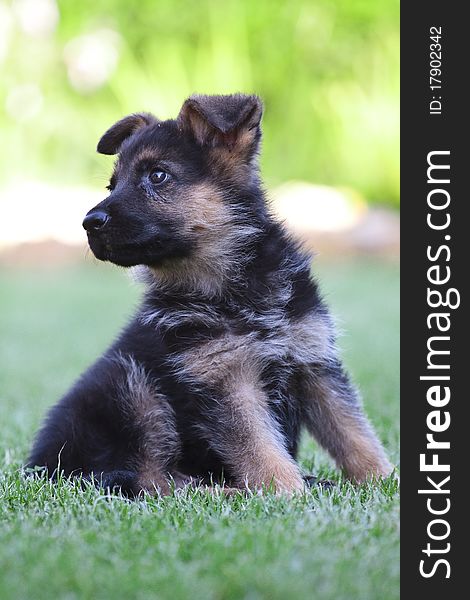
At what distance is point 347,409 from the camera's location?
3711 millimetres

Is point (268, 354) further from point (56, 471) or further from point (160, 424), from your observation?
point (56, 471)

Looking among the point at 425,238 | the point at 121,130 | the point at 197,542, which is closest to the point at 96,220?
the point at 121,130

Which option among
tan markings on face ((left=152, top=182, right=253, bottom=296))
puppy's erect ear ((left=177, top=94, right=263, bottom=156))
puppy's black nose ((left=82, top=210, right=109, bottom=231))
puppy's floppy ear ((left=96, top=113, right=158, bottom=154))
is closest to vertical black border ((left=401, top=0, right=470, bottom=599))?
puppy's erect ear ((left=177, top=94, right=263, bottom=156))

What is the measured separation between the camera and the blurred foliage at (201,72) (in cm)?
1630

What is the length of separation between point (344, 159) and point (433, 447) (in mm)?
13800

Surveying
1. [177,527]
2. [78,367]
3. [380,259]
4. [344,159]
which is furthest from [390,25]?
[177,527]

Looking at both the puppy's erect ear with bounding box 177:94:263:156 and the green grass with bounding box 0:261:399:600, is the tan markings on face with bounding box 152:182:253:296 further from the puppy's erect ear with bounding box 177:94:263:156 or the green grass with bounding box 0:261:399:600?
the green grass with bounding box 0:261:399:600

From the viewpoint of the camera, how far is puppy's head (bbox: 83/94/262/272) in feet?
11.7

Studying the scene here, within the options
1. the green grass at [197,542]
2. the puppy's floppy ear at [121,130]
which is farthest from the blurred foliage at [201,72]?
the green grass at [197,542]

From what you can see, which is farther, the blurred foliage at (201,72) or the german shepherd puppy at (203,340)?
the blurred foliage at (201,72)

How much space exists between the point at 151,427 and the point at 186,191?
897 mm

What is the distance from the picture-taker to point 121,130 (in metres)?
4.11

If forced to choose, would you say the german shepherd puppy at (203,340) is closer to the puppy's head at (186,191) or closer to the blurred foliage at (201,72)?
the puppy's head at (186,191)

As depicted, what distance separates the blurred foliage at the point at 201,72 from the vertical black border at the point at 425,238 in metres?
12.9
